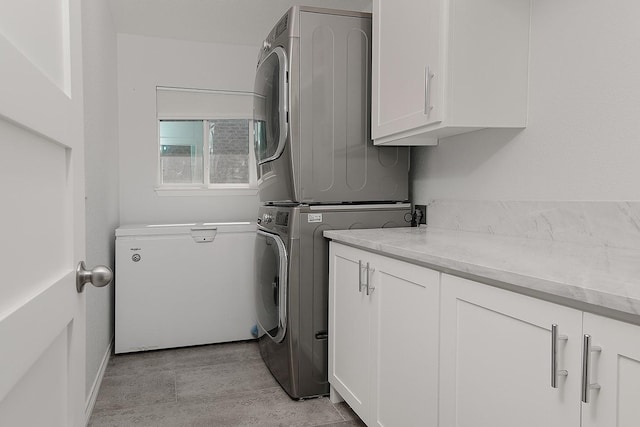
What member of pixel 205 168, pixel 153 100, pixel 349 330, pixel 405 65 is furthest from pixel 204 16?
pixel 349 330

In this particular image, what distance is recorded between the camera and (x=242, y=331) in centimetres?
312

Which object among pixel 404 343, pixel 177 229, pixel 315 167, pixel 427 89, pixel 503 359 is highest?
pixel 427 89

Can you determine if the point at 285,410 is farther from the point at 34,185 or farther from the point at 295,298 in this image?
the point at 34,185

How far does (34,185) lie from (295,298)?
166 centimetres

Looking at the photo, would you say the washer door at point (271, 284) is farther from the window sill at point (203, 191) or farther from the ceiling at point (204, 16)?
the ceiling at point (204, 16)

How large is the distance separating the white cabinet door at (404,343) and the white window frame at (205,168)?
7.22 feet

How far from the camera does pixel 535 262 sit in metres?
1.10

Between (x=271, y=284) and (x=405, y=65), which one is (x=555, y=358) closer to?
(x=405, y=65)

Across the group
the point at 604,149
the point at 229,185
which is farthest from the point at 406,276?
the point at 229,185

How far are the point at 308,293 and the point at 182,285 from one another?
1175mm

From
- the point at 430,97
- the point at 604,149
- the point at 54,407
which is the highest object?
the point at 430,97

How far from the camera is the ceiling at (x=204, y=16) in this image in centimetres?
292

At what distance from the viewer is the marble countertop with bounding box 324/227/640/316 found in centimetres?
79

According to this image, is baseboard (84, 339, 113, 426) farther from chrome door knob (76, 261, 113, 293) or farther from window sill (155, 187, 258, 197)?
chrome door knob (76, 261, 113, 293)
